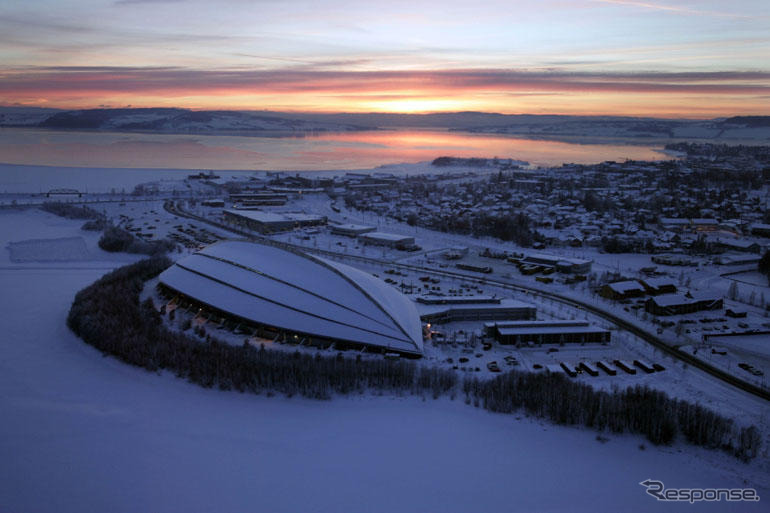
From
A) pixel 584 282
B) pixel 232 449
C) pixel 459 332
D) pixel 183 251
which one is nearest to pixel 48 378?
pixel 232 449

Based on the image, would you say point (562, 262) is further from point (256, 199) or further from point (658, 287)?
point (256, 199)

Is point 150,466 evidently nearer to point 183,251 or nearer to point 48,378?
point 48,378

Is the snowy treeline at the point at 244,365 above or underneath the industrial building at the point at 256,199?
underneath

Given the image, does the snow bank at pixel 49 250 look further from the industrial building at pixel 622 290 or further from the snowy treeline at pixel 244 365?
the industrial building at pixel 622 290

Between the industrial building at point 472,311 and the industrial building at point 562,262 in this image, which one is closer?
the industrial building at point 472,311

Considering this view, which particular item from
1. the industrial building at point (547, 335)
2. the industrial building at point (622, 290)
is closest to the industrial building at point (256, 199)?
the industrial building at point (622, 290)

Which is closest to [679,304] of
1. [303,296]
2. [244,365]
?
[303,296]
